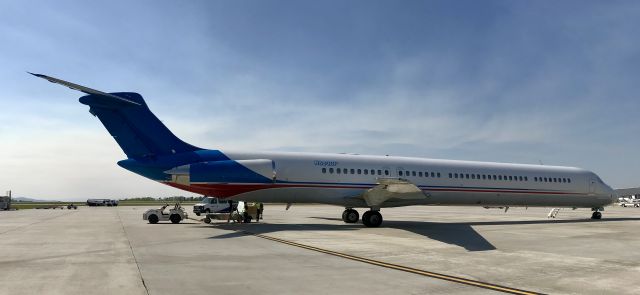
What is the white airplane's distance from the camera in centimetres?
2011

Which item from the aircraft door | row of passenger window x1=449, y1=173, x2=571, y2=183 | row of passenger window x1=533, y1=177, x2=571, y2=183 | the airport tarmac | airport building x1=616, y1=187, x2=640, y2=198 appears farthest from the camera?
airport building x1=616, y1=187, x2=640, y2=198

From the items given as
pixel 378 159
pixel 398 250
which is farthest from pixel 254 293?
pixel 378 159

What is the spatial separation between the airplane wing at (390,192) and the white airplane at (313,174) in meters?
0.05

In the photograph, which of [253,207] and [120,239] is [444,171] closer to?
[253,207]

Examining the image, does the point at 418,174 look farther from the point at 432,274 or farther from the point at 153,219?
the point at 432,274

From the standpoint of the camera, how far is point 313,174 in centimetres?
2248

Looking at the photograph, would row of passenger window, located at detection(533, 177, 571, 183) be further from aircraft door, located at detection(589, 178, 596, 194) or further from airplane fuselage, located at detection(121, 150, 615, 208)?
aircraft door, located at detection(589, 178, 596, 194)

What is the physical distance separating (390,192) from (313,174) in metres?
3.93

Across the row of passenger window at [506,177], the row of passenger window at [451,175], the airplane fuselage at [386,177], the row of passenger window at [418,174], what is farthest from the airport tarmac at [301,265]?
the row of passenger window at [506,177]

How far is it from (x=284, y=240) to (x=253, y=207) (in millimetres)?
11436

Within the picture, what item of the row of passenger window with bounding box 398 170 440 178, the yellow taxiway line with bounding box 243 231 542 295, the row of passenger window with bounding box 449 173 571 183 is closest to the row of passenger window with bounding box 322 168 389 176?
the row of passenger window with bounding box 398 170 440 178

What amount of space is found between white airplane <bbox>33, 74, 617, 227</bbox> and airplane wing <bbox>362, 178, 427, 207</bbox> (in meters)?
0.05

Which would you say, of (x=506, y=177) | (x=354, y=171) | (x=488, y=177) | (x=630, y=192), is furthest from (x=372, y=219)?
(x=630, y=192)

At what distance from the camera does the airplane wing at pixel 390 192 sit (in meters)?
19.8
